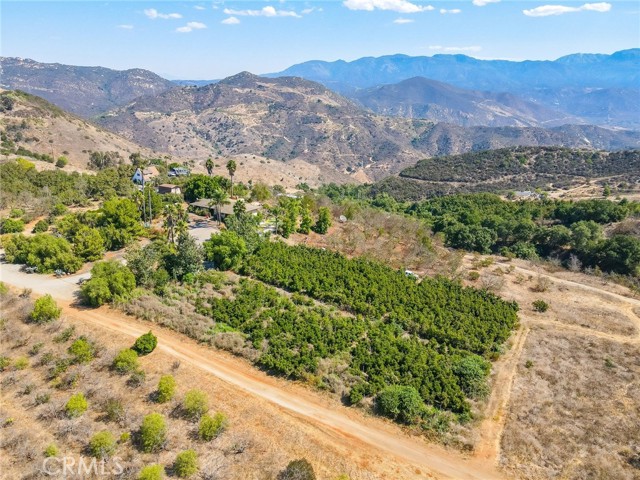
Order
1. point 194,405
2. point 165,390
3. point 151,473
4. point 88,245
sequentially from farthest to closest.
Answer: point 88,245 → point 165,390 → point 194,405 → point 151,473

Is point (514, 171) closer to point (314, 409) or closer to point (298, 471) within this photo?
point (314, 409)

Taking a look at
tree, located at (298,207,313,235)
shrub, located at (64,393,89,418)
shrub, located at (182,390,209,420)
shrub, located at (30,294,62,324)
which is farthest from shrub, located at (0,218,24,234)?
shrub, located at (182,390,209,420)

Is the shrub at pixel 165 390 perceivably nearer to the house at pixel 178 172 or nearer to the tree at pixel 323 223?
the tree at pixel 323 223

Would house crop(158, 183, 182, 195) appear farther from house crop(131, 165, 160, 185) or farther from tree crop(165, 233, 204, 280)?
tree crop(165, 233, 204, 280)

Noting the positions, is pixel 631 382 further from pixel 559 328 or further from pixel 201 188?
pixel 201 188

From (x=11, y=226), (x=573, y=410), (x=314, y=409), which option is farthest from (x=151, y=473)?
(x=11, y=226)
